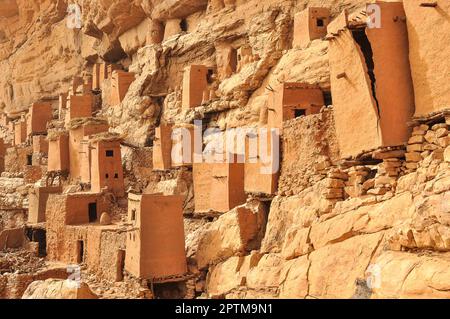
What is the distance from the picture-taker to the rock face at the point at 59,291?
10.8 meters

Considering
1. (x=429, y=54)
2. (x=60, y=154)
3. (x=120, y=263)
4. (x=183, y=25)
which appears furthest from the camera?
(x=183, y=25)

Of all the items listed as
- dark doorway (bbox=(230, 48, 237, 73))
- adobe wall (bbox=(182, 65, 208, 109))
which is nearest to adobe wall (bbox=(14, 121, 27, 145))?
adobe wall (bbox=(182, 65, 208, 109))

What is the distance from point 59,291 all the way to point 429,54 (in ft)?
27.6

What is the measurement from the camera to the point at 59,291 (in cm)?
1104

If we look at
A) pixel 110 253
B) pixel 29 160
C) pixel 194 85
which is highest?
pixel 194 85

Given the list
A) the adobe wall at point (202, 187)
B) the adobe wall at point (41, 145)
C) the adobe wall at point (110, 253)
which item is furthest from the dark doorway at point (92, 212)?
the adobe wall at point (41, 145)

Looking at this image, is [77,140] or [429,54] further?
[77,140]

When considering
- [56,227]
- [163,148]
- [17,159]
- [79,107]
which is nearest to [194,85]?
[163,148]

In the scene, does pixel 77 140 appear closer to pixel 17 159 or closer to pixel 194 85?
pixel 194 85

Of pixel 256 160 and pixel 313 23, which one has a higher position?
pixel 313 23

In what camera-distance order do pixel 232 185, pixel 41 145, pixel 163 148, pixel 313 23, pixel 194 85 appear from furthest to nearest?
1. pixel 41 145
2. pixel 194 85
3. pixel 163 148
4. pixel 313 23
5. pixel 232 185

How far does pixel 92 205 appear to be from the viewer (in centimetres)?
2106

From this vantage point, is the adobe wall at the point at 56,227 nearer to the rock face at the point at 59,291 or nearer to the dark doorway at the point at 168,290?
the dark doorway at the point at 168,290

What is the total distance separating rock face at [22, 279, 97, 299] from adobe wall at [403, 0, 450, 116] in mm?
7221
